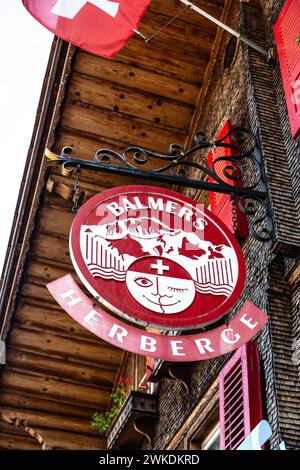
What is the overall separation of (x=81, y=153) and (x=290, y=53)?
375 centimetres

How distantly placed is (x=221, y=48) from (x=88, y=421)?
19.7ft

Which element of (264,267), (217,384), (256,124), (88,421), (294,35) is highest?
(294,35)

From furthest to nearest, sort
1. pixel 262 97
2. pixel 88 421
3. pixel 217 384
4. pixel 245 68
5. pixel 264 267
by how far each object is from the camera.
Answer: pixel 88 421 < pixel 245 68 < pixel 262 97 < pixel 217 384 < pixel 264 267

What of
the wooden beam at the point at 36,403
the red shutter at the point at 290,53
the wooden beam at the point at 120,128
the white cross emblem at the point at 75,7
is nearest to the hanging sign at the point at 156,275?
the red shutter at the point at 290,53

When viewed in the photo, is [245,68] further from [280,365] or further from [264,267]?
[280,365]

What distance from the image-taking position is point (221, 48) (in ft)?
33.9

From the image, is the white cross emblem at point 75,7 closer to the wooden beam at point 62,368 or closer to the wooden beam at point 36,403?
the wooden beam at point 62,368

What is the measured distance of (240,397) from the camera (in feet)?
20.2

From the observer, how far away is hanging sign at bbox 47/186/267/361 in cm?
513

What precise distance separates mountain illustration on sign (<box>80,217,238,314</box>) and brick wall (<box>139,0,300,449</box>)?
74 centimetres

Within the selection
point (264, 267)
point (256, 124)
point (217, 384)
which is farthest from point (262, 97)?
point (217, 384)

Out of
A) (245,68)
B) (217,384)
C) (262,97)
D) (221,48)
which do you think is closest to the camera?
(217,384)

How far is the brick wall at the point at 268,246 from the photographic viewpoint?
5914 millimetres

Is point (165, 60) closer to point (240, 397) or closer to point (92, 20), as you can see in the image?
point (92, 20)
